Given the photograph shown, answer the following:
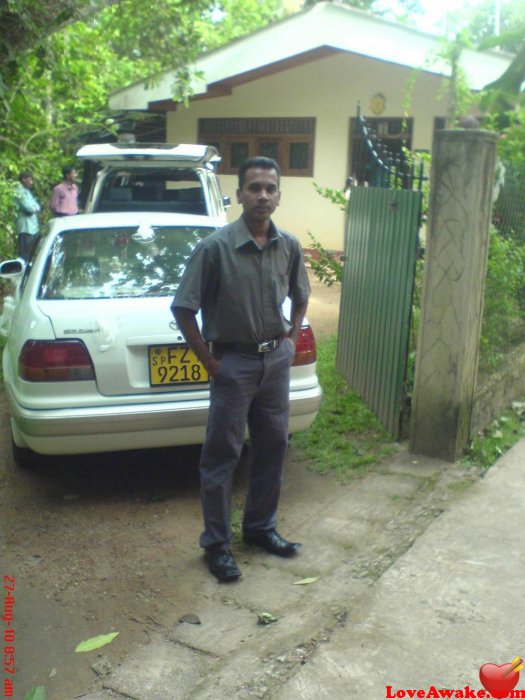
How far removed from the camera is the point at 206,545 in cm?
379

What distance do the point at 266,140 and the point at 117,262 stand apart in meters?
11.4

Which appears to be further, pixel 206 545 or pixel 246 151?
pixel 246 151

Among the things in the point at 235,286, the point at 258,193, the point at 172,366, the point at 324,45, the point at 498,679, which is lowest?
the point at 498,679

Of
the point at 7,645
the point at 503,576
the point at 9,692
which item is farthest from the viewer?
the point at 503,576

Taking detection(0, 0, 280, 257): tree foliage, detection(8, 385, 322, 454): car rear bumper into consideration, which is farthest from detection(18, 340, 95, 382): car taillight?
detection(0, 0, 280, 257): tree foliage

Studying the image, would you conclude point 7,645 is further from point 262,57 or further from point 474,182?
point 262,57

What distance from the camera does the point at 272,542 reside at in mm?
3982

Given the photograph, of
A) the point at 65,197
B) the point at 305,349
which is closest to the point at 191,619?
the point at 305,349

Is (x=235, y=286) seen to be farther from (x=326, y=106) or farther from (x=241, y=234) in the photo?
(x=326, y=106)

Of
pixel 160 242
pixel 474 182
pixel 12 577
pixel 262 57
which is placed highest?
pixel 262 57

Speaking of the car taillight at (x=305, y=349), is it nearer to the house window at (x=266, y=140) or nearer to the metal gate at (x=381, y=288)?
the metal gate at (x=381, y=288)

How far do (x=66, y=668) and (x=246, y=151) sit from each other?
14.1 metres

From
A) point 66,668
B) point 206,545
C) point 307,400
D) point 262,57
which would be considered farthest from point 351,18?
point 66,668

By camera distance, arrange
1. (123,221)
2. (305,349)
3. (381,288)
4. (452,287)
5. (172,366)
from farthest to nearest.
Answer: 1. (381,288)
2. (123,221)
3. (452,287)
4. (305,349)
5. (172,366)
